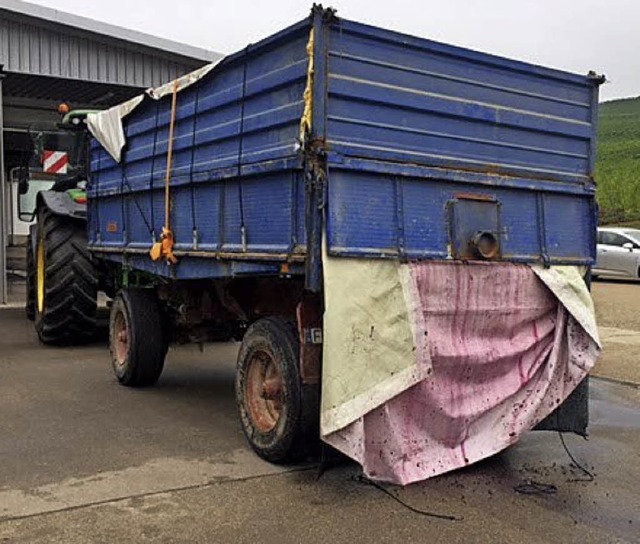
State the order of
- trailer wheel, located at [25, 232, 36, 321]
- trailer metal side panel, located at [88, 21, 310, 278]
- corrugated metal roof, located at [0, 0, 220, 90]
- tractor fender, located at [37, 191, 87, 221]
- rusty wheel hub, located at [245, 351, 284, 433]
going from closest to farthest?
trailer metal side panel, located at [88, 21, 310, 278] < rusty wheel hub, located at [245, 351, 284, 433] < tractor fender, located at [37, 191, 87, 221] < trailer wheel, located at [25, 232, 36, 321] < corrugated metal roof, located at [0, 0, 220, 90]

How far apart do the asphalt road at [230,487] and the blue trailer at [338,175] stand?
354 mm

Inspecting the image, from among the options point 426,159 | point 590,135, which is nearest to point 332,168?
point 426,159

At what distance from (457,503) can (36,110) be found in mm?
16626

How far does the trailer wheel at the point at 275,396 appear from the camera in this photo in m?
4.95

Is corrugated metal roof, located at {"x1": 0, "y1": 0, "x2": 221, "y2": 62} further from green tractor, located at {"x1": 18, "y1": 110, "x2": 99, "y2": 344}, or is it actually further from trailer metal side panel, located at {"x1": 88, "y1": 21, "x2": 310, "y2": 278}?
trailer metal side panel, located at {"x1": 88, "y1": 21, "x2": 310, "y2": 278}

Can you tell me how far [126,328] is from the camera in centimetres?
758

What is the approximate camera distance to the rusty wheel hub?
17.1ft

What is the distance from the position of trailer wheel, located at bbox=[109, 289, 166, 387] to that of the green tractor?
5.96 ft

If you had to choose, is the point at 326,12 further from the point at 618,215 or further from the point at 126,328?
the point at 618,215

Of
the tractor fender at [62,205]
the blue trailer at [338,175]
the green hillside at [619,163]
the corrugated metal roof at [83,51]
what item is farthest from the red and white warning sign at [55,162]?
the green hillside at [619,163]

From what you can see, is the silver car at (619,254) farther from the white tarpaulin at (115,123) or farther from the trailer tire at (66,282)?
the white tarpaulin at (115,123)

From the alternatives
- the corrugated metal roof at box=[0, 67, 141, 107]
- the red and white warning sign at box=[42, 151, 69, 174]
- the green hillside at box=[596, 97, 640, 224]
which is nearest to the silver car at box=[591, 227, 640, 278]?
the green hillside at box=[596, 97, 640, 224]

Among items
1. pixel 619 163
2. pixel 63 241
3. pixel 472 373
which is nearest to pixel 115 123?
pixel 63 241

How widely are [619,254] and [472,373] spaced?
17.7 metres
